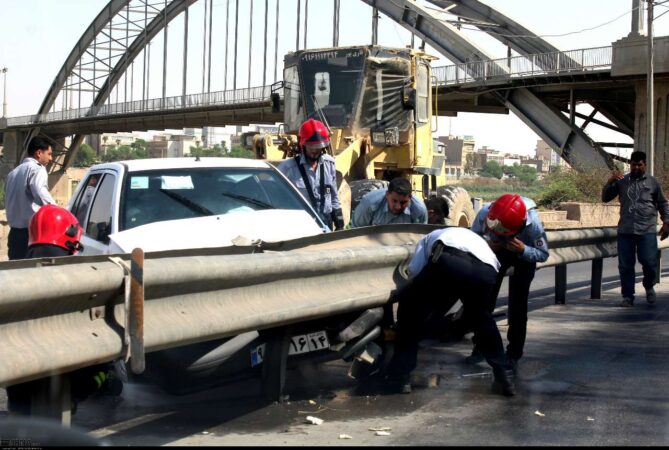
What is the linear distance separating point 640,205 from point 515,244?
4.53m

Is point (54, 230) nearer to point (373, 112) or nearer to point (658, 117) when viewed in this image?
point (373, 112)

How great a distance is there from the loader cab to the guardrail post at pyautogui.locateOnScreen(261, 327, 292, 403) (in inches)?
383

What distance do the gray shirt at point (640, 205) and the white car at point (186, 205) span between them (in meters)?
4.29

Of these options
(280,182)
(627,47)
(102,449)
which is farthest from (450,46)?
(102,449)

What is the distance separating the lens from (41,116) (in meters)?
85.1

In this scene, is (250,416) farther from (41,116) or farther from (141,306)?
(41,116)

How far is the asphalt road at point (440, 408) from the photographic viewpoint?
5191 millimetres

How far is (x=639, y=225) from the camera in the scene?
422 inches

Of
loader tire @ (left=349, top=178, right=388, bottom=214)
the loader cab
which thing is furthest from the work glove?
the loader cab

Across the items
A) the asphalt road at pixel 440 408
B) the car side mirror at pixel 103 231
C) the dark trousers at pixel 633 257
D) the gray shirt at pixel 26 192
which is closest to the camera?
the asphalt road at pixel 440 408

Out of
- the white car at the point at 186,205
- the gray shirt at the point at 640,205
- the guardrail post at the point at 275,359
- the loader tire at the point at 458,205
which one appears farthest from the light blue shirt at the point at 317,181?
the loader tire at the point at 458,205

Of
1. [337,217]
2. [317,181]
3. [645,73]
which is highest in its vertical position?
[645,73]

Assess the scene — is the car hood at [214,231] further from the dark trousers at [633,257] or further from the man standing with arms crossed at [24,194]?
the dark trousers at [633,257]

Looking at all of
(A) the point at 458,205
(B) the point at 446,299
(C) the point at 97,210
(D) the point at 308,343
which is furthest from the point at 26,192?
(A) the point at 458,205
